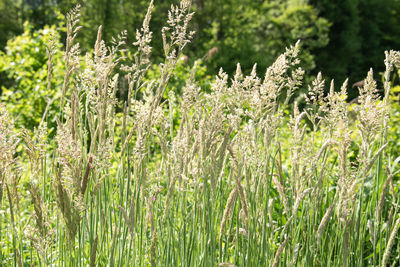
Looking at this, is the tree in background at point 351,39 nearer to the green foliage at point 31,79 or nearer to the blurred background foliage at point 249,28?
the blurred background foliage at point 249,28

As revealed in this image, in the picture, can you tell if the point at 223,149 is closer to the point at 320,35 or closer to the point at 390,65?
the point at 390,65

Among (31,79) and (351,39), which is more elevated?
(351,39)

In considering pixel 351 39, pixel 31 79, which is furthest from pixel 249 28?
pixel 31 79

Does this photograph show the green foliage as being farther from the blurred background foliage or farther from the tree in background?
the tree in background

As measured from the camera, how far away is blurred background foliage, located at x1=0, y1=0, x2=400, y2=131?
11000 millimetres

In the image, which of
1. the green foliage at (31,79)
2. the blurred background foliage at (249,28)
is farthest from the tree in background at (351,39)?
the green foliage at (31,79)

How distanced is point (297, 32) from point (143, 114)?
499 inches

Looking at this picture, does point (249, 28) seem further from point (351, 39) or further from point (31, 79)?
point (31, 79)

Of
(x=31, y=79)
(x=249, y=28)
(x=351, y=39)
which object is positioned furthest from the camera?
(x=351, y=39)

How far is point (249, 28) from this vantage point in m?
13.4

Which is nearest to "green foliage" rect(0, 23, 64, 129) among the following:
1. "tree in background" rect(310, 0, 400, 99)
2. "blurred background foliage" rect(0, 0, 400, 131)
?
"blurred background foliage" rect(0, 0, 400, 131)

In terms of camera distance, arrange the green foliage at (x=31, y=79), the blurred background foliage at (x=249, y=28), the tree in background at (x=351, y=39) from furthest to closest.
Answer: the tree in background at (x=351, y=39)
the blurred background foliage at (x=249, y=28)
the green foliage at (x=31, y=79)

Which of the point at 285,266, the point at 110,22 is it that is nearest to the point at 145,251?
the point at 285,266

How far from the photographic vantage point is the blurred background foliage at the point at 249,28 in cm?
1100
